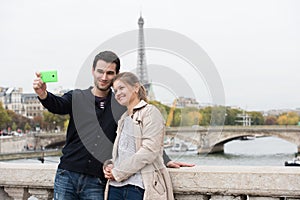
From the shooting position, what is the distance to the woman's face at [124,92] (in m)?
2.92

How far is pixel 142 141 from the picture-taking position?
9.25 ft

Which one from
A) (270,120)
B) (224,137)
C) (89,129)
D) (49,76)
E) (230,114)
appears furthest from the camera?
(270,120)

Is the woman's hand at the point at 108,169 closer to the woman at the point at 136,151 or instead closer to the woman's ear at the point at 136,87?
the woman at the point at 136,151

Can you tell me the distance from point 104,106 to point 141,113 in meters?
0.39

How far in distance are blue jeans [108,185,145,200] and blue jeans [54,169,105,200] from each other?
0.57ft

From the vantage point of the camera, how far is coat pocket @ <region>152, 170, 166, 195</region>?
2883 mm

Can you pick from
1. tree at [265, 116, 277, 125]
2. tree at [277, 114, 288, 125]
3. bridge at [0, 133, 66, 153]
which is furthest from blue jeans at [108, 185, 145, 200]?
tree at [277, 114, 288, 125]

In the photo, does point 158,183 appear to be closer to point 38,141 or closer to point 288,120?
point 38,141

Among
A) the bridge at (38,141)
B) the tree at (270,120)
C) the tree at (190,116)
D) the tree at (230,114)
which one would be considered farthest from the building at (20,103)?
the tree at (190,116)

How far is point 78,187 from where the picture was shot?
3176 millimetres

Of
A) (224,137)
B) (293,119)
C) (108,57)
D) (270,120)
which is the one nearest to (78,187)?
(108,57)

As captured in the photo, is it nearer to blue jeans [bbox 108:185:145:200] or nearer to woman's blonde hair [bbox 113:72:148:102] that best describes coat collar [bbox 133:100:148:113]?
woman's blonde hair [bbox 113:72:148:102]

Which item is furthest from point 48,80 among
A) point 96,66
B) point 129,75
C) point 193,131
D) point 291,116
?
point 291,116

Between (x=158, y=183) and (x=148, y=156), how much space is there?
0.74ft
